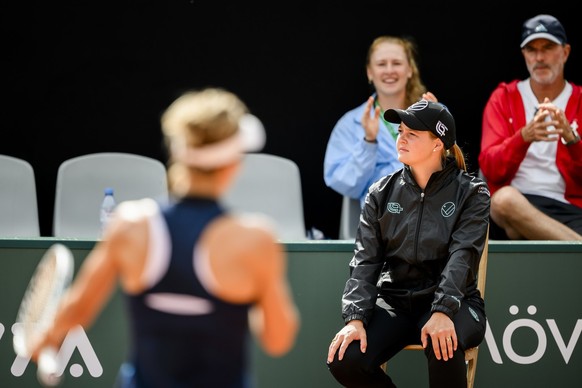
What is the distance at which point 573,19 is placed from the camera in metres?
6.58

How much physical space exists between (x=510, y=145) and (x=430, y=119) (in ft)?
4.80

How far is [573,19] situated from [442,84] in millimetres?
906

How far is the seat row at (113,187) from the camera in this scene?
19.6 feet

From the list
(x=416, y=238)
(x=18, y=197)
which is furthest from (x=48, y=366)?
(x=18, y=197)

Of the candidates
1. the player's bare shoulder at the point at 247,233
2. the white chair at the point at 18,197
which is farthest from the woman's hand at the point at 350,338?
the white chair at the point at 18,197

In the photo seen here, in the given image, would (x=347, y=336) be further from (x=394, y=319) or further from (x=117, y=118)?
(x=117, y=118)

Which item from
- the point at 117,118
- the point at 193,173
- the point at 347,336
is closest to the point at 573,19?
A: the point at 117,118

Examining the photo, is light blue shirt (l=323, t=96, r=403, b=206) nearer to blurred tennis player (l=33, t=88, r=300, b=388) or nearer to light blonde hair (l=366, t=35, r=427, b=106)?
light blonde hair (l=366, t=35, r=427, b=106)

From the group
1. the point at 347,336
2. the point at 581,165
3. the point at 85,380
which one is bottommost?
the point at 85,380

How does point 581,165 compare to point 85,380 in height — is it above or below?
above

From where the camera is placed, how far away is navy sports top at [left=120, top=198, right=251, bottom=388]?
8.21 feet

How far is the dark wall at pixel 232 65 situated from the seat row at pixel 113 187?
434mm

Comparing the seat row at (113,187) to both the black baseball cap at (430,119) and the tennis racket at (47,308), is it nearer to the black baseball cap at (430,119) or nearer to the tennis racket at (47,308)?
the black baseball cap at (430,119)

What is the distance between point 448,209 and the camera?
13.6 feet
